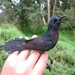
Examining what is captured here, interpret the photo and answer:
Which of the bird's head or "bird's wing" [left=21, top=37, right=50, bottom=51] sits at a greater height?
the bird's head

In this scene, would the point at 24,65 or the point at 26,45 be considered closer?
the point at 24,65

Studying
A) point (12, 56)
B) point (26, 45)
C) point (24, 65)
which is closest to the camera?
point (24, 65)

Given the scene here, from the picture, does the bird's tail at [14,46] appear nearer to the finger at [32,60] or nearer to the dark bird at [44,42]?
the dark bird at [44,42]

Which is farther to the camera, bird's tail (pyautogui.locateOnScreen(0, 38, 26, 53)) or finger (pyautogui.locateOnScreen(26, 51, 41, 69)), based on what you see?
bird's tail (pyautogui.locateOnScreen(0, 38, 26, 53))

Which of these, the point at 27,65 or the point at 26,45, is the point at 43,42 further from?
the point at 27,65

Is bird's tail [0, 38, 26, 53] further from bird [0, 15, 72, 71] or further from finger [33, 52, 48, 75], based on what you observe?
finger [33, 52, 48, 75]

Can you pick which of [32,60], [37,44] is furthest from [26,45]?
[32,60]

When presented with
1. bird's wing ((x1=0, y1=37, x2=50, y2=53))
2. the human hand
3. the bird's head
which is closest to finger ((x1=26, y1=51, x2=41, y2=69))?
the human hand

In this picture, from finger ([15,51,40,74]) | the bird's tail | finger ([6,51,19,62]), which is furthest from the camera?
the bird's tail
